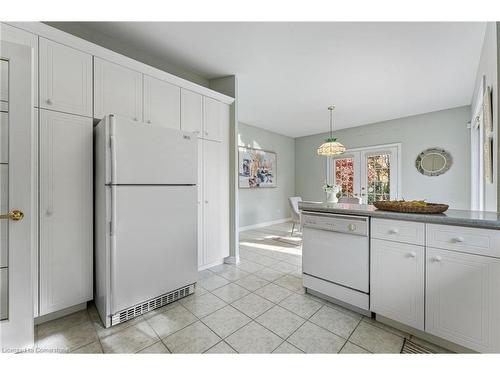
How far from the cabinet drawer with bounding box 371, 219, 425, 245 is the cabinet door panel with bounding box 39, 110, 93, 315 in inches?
94.4

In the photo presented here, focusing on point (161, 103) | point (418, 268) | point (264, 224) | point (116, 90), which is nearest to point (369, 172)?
point (264, 224)

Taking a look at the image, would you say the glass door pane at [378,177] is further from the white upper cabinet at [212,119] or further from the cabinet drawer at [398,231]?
the white upper cabinet at [212,119]

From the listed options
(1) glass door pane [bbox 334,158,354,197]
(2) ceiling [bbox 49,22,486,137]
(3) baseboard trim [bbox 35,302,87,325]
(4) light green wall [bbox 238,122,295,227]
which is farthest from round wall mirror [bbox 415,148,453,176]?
(3) baseboard trim [bbox 35,302,87,325]

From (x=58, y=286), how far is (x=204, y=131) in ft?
6.79

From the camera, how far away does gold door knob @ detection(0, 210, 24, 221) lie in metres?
1.37

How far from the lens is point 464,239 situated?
51.8 inches

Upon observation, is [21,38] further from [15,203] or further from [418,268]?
[418,268]

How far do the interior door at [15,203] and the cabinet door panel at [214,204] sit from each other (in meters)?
1.60

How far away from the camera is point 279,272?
274cm

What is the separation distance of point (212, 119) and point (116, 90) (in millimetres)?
1120

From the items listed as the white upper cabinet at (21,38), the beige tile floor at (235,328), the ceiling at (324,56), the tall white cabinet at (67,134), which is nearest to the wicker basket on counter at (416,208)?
the beige tile floor at (235,328)

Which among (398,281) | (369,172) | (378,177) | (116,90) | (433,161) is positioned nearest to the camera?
(398,281)
